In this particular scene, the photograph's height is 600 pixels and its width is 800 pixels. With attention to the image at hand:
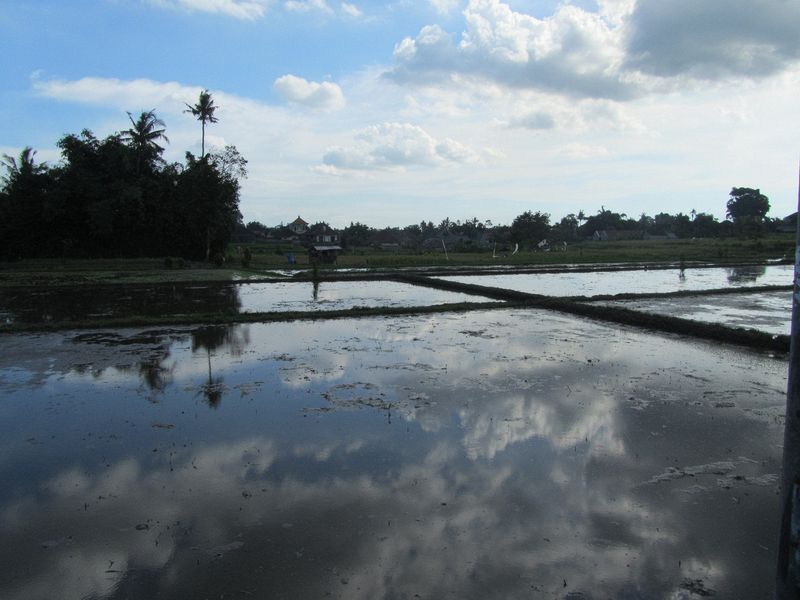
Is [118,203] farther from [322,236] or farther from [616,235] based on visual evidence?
[616,235]

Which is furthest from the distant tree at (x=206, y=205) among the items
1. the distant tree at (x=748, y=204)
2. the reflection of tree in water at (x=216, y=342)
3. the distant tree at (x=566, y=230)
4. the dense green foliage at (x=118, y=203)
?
the distant tree at (x=748, y=204)

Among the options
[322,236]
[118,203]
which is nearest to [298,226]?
[322,236]

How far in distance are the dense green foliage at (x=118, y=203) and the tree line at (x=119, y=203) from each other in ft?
0.19

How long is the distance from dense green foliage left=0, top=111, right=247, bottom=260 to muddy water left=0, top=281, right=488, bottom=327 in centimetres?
1302

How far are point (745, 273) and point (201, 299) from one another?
1006 inches

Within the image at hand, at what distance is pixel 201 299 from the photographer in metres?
17.8

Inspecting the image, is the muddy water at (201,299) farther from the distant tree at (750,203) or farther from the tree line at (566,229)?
the distant tree at (750,203)

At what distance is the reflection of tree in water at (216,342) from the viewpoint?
7504 mm

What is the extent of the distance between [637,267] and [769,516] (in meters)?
30.0

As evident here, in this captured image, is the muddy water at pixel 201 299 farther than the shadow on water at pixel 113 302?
Yes

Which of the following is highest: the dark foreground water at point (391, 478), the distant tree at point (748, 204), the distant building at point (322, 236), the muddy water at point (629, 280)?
the distant tree at point (748, 204)

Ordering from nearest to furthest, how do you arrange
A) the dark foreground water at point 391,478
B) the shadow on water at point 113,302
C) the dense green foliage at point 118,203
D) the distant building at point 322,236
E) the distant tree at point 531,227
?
the dark foreground water at point 391,478 < the shadow on water at point 113,302 < the dense green foliage at point 118,203 < the distant tree at point 531,227 < the distant building at point 322,236

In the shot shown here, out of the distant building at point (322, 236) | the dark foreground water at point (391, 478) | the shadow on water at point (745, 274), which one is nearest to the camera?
the dark foreground water at point (391, 478)

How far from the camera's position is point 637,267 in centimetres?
3175
